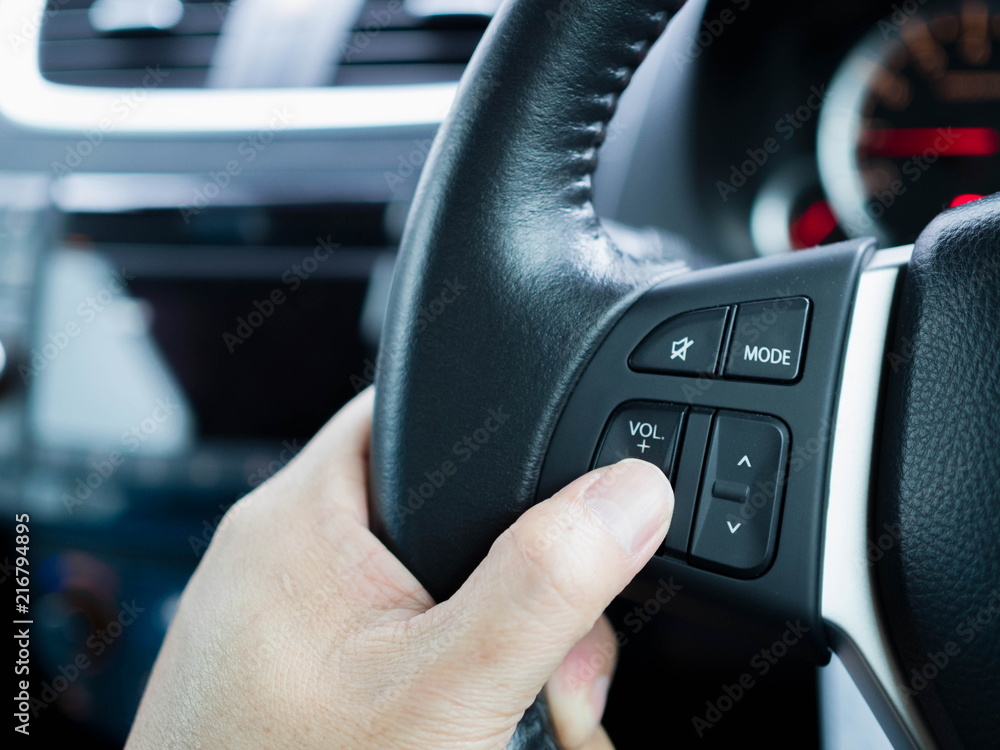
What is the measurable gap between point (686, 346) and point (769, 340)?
1.9 inches

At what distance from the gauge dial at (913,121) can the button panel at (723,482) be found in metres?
0.71

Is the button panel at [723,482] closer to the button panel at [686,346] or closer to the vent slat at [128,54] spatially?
the button panel at [686,346]

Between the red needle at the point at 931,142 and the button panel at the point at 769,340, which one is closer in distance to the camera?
the button panel at the point at 769,340

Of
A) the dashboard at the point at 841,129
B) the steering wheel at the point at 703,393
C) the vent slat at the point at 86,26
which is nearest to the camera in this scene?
the steering wheel at the point at 703,393

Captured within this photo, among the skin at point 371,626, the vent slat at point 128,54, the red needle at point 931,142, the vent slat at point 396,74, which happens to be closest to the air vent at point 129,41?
the vent slat at point 128,54

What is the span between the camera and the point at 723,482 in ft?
1.44

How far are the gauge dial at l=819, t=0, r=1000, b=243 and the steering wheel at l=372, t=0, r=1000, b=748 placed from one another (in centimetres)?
66

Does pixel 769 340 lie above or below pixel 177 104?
above

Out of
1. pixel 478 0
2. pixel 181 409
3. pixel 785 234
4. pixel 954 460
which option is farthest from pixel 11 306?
pixel 954 460

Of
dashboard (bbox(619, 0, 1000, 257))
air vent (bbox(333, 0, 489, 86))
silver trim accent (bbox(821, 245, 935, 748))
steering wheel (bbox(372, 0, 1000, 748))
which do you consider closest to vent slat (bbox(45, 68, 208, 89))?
air vent (bbox(333, 0, 489, 86))

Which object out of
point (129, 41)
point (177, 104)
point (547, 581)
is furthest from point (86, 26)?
point (547, 581)

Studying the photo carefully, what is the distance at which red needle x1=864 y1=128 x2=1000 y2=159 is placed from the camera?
1.04m

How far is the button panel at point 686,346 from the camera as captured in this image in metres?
0.46

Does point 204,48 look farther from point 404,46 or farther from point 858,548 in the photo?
point 858,548
